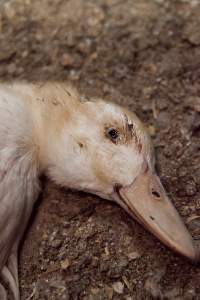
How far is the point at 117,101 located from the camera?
9.23 feet

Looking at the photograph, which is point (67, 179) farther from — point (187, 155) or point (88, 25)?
point (88, 25)

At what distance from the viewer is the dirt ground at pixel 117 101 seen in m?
2.23

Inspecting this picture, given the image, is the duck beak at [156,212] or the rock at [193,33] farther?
the rock at [193,33]

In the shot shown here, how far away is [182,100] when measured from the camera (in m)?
2.81

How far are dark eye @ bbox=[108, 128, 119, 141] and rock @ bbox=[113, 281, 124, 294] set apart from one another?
0.54 metres

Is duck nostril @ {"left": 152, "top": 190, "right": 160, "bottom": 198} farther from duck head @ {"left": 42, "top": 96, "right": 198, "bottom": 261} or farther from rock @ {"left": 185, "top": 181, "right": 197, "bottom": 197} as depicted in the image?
rock @ {"left": 185, "top": 181, "right": 197, "bottom": 197}

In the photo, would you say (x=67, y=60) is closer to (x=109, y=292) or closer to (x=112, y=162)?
(x=112, y=162)

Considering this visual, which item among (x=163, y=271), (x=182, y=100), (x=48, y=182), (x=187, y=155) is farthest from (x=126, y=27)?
(x=163, y=271)

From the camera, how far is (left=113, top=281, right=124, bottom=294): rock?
2.21m

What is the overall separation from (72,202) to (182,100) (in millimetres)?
758

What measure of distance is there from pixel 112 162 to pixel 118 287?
0.46m

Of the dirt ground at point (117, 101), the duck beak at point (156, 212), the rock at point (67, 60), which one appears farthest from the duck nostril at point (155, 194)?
the rock at point (67, 60)

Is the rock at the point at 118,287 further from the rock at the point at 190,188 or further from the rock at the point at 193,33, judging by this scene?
the rock at the point at 193,33

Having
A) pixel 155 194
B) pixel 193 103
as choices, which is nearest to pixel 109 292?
pixel 155 194
